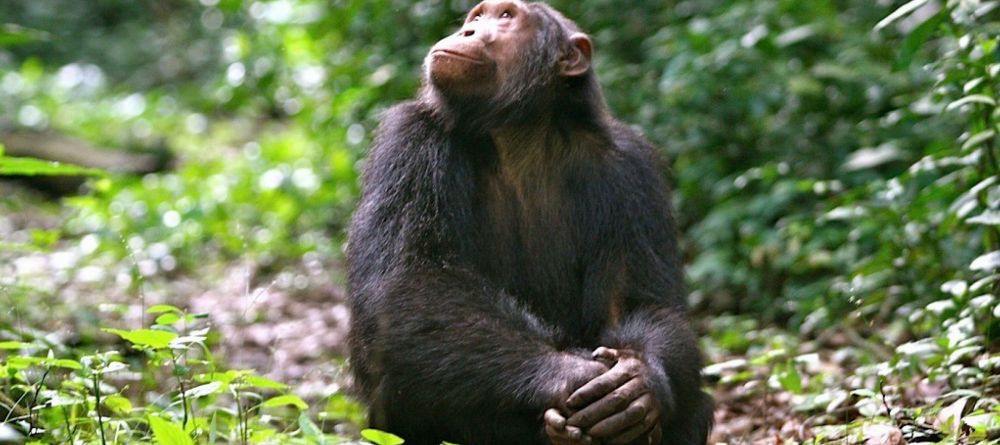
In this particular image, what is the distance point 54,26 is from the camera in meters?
21.8

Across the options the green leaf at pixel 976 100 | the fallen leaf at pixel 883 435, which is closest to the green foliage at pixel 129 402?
the fallen leaf at pixel 883 435

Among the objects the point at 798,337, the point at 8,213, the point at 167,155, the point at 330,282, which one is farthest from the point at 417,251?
the point at 167,155

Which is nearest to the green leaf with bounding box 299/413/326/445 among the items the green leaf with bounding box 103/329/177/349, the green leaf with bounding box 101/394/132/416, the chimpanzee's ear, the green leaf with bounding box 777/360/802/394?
the green leaf with bounding box 103/329/177/349

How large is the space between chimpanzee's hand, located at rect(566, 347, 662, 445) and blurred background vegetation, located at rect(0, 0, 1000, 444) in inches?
28.9

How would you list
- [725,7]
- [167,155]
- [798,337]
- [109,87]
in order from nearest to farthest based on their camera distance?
[798,337], [725,7], [167,155], [109,87]

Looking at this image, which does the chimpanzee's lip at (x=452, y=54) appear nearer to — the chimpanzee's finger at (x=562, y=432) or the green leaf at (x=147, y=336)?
the chimpanzee's finger at (x=562, y=432)

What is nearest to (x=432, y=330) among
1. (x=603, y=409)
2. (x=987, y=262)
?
(x=603, y=409)

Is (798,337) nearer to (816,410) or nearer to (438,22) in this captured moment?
(816,410)

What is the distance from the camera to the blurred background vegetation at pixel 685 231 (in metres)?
4.62

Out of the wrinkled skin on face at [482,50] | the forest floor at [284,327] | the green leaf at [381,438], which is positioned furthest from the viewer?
the forest floor at [284,327]

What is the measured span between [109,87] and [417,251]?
17893 millimetres

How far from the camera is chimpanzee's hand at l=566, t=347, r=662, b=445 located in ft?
13.2

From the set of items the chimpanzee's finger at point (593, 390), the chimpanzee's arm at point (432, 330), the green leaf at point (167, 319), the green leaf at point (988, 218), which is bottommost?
the green leaf at point (988, 218)

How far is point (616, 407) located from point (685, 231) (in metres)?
5.49
